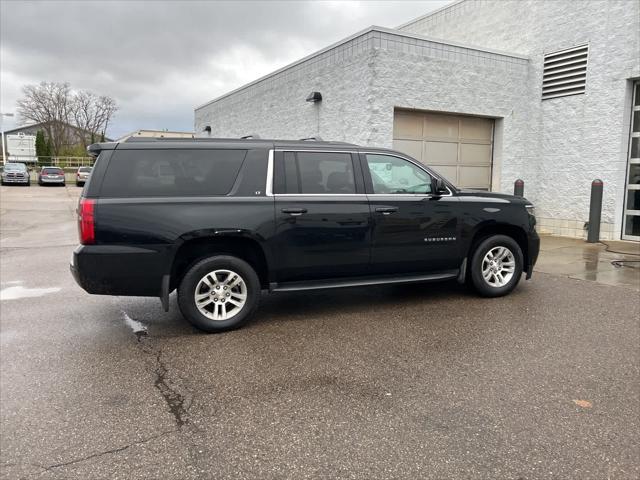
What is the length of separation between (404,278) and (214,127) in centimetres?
1716

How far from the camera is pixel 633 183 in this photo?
11430mm

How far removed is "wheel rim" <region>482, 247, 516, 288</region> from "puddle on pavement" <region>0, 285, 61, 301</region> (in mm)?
5732

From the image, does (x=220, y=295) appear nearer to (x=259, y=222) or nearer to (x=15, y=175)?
(x=259, y=222)

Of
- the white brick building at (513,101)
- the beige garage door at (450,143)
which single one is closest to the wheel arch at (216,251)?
the white brick building at (513,101)

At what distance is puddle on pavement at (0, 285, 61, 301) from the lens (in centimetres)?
671

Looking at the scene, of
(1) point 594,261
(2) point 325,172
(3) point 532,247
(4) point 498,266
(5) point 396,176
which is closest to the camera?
(2) point 325,172

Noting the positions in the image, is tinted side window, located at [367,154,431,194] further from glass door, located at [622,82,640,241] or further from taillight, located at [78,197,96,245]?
glass door, located at [622,82,640,241]

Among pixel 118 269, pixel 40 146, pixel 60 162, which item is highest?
pixel 40 146

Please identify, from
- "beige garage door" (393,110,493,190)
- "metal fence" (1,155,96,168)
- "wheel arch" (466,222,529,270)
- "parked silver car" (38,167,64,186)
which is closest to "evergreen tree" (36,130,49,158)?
"metal fence" (1,155,96,168)

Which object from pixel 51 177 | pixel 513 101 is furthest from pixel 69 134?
pixel 513 101

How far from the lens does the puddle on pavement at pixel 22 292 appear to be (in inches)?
264

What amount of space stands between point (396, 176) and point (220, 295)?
2.39 meters

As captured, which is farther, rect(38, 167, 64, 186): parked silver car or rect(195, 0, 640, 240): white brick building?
rect(38, 167, 64, 186): parked silver car

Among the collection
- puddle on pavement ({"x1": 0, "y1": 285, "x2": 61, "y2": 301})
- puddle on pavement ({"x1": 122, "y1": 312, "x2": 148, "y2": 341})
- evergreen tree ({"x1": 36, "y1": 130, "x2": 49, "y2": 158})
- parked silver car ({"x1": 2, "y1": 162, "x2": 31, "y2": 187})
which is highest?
evergreen tree ({"x1": 36, "y1": 130, "x2": 49, "y2": 158})
